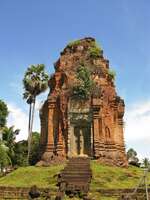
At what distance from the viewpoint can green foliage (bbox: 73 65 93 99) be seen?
2693cm

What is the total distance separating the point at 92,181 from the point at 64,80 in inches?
412

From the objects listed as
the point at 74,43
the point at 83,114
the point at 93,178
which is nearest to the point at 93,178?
the point at 93,178

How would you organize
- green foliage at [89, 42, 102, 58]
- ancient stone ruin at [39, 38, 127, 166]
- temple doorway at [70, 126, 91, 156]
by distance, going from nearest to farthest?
1. ancient stone ruin at [39, 38, 127, 166]
2. temple doorway at [70, 126, 91, 156]
3. green foliage at [89, 42, 102, 58]

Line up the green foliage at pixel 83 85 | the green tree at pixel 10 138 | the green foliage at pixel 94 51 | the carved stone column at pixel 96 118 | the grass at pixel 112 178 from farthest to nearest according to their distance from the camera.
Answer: the green tree at pixel 10 138, the green foliage at pixel 94 51, the green foliage at pixel 83 85, the carved stone column at pixel 96 118, the grass at pixel 112 178

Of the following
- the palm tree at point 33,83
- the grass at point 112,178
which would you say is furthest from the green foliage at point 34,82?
the grass at point 112,178

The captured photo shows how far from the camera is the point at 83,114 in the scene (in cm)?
2689

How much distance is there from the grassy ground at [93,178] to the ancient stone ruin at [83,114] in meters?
2.03

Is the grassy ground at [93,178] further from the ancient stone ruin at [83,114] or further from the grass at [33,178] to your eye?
the ancient stone ruin at [83,114]

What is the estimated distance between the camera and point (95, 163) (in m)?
24.2

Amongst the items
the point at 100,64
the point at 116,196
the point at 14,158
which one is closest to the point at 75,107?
the point at 100,64

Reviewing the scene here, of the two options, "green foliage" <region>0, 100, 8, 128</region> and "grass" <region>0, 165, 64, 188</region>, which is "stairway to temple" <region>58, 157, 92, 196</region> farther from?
"green foliage" <region>0, 100, 8, 128</region>

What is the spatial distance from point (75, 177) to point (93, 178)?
1.09m

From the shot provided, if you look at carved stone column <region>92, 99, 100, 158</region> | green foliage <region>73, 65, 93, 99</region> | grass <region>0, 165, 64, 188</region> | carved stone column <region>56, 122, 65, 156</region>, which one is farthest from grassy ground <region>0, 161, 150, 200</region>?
green foliage <region>73, 65, 93, 99</region>

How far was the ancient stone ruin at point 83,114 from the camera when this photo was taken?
85.0ft
